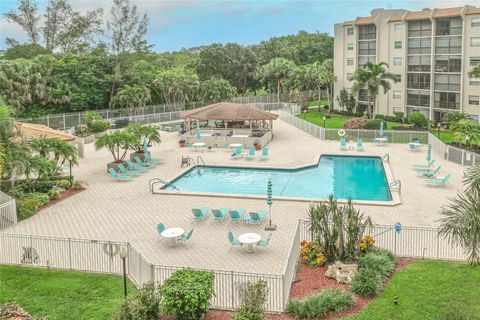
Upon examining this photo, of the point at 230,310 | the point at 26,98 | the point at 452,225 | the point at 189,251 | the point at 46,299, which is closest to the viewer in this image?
the point at 452,225

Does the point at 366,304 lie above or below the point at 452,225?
below

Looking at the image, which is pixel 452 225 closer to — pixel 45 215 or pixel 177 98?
pixel 45 215

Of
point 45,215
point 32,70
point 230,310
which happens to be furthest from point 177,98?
point 230,310

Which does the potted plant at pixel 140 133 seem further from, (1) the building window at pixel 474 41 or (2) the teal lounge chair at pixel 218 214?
(1) the building window at pixel 474 41

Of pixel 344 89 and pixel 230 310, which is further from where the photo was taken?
pixel 344 89

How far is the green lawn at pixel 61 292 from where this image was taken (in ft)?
43.2

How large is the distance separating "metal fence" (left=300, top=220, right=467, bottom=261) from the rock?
2024mm

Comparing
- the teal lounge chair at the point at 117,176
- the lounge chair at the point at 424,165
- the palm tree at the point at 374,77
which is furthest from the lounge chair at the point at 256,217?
the palm tree at the point at 374,77

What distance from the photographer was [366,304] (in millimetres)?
13328

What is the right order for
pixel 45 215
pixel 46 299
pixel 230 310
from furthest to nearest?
pixel 45 215 < pixel 46 299 < pixel 230 310

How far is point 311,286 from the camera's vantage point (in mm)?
14578

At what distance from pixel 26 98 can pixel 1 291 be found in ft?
125

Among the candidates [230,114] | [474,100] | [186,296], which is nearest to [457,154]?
[230,114]

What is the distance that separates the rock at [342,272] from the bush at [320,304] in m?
1.24
